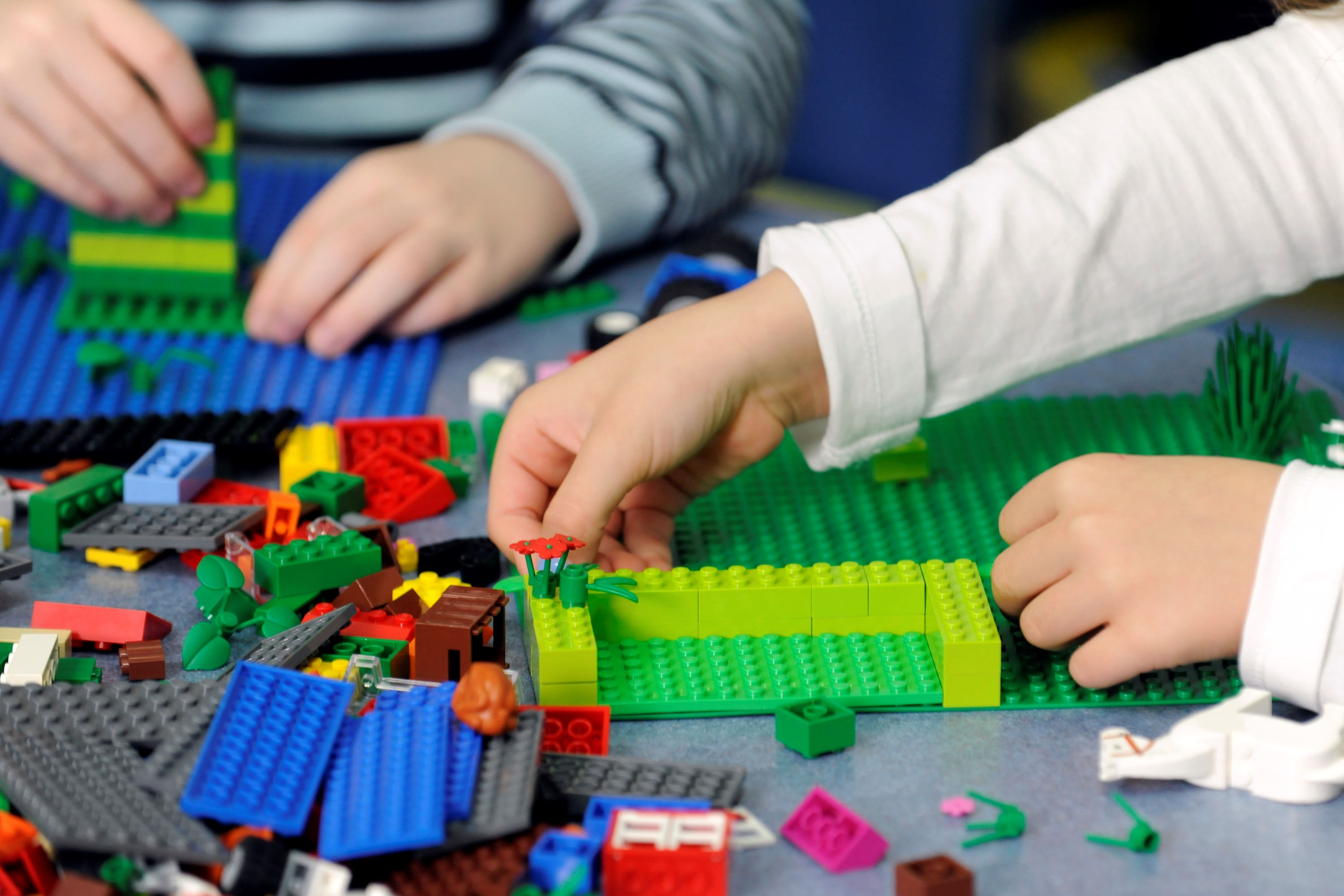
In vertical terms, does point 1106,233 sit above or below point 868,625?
above

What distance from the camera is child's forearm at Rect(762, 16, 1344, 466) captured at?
2.68 feet

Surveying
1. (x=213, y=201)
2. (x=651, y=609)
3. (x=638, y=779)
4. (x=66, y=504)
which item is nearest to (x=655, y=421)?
(x=651, y=609)

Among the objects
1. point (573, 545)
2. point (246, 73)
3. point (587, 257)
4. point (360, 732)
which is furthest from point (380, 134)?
point (360, 732)

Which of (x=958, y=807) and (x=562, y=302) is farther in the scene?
(x=562, y=302)

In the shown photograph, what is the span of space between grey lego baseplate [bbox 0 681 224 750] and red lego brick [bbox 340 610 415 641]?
0.31 feet

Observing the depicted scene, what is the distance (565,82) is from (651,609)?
71 cm

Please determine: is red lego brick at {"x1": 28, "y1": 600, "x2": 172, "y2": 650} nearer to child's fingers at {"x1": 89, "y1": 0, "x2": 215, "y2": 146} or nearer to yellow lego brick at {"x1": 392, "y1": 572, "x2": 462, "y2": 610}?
yellow lego brick at {"x1": 392, "y1": 572, "x2": 462, "y2": 610}

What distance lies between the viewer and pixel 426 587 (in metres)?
0.72

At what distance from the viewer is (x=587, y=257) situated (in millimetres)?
1152

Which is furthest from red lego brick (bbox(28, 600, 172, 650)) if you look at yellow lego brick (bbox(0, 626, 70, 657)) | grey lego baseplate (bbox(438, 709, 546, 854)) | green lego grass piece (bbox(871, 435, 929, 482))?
green lego grass piece (bbox(871, 435, 929, 482))

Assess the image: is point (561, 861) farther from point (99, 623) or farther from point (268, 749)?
point (99, 623)

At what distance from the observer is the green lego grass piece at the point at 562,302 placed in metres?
1.12

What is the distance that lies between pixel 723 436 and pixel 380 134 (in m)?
0.76

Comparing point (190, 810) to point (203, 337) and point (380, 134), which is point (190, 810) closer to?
point (203, 337)
